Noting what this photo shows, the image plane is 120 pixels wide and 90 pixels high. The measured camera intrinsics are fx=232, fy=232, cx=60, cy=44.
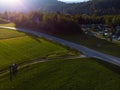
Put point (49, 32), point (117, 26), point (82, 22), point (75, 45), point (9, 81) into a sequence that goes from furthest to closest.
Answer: point (82, 22)
point (117, 26)
point (49, 32)
point (75, 45)
point (9, 81)

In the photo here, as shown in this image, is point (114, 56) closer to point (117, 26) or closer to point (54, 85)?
point (54, 85)

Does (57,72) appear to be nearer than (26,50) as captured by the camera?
Yes

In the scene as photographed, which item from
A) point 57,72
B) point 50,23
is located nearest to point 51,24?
point 50,23

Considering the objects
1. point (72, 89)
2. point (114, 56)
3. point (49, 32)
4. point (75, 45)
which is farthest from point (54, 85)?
point (49, 32)

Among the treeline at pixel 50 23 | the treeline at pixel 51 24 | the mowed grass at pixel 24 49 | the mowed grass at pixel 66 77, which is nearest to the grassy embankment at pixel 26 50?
the mowed grass at pixel 24 49

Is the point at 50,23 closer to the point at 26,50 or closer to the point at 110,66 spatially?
the point at 26,50

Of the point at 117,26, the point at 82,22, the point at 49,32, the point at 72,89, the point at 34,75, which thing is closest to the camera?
the point at 72,89

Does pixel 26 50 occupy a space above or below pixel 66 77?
below
